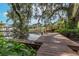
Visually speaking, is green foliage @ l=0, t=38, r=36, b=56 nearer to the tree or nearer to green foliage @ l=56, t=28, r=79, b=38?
the tree

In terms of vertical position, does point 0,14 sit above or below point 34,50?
above

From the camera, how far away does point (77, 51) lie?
8.79 feet

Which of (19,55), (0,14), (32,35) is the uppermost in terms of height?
(0,14)

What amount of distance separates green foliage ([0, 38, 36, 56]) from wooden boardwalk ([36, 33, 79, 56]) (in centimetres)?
9

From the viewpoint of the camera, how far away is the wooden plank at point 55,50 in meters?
2.69

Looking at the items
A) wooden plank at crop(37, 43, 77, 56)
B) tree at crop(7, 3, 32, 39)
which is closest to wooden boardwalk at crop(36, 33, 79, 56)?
wooden plank at crop(37, 43, 77, 56)

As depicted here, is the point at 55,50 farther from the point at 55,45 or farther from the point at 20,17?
the point at 20,17

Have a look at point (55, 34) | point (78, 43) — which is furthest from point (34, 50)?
point (78, 43)

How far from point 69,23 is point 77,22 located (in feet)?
0.24

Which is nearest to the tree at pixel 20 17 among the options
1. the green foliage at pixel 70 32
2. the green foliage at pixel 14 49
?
the green foliage at pixel 14 49

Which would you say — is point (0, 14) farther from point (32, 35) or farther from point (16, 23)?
point (32, 35)

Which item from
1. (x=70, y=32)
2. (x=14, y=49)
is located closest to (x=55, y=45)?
(x=70, y=32)

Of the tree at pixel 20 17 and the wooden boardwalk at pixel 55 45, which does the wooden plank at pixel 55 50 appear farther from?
the tree at pixel 20 17

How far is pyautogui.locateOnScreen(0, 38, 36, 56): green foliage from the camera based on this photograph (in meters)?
2.70
